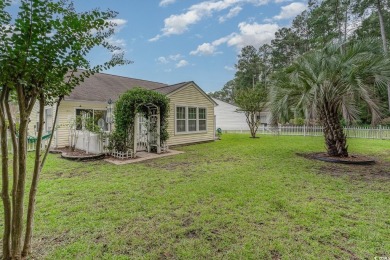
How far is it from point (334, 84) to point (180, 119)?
7.32 metres

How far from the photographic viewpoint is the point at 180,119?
11977 millimetres

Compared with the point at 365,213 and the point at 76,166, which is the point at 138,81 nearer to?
the point at 76,166

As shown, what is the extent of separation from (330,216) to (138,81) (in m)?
17.5

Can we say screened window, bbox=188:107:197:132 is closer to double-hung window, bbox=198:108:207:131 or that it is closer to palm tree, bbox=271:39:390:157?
double-hung window, bbox=198:108:207:131

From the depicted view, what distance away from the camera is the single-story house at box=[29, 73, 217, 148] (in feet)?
35.8

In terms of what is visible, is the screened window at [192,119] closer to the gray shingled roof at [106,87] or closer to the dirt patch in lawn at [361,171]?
the gray shingled roof at [106,87]

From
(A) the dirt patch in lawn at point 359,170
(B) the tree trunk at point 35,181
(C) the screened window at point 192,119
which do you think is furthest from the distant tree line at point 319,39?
(B) the tree trunk at point 35,181

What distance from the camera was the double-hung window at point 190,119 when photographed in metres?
11.9

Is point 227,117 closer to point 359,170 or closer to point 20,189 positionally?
point 359,170

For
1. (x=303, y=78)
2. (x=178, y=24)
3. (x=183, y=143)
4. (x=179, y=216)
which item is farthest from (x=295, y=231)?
(x=178, y=24)

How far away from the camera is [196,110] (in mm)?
12852

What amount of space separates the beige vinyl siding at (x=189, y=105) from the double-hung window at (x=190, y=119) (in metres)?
0.21

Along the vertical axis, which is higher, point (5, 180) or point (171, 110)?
point (171, 110)

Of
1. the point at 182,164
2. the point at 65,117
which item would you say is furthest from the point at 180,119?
the point at 65,117
